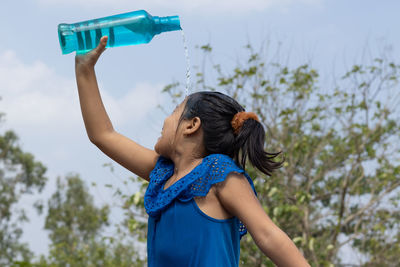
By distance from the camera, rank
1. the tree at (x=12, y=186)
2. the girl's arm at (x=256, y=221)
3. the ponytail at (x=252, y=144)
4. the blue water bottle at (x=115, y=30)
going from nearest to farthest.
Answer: the girl's arm at (x=256, y=221) → the ponytail at (x=252, y=144) → the blue water bottle at (x=115, y=30) → the tree at (x=12, y=186)

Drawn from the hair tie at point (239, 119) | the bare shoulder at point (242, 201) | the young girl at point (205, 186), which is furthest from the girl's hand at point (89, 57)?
the bare shoulder at point (242, 201)

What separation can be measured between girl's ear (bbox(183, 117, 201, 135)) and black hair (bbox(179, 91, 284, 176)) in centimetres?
1

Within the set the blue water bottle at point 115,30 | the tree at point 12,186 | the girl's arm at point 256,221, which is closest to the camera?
the girl's arm at point 256,221

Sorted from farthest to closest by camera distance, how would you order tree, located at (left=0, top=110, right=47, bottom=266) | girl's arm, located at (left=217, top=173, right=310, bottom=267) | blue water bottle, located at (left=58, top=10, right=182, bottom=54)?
tree, located at (left=0, top=110, right=47, bottom=266)
blue water bottle, located at (left=58, top=10, right=182, bottom=54)
girl's arm, located at (left=217, top=173, right=310, bottom=267)

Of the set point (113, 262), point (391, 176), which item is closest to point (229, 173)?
point (391, 176)

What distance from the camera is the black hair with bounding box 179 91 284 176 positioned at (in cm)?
159

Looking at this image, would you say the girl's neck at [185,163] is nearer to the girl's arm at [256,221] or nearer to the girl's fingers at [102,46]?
the girl's arm at [256,221]

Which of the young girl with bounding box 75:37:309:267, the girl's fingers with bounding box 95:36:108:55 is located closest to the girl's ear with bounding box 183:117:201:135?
the young girl with bounding box 75:37:309:267

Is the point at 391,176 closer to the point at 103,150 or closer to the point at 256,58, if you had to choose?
the point at 256,58

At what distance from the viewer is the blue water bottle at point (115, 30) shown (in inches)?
67.1

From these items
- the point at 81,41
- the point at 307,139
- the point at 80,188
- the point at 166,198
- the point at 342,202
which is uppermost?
the point at 81,41

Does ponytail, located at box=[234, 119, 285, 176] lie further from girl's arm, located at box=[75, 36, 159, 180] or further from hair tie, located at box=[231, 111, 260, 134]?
girl's arm, located at box=[75, 36, 159, 180]

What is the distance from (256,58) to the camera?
5.34m

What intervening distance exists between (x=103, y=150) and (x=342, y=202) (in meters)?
3.71
